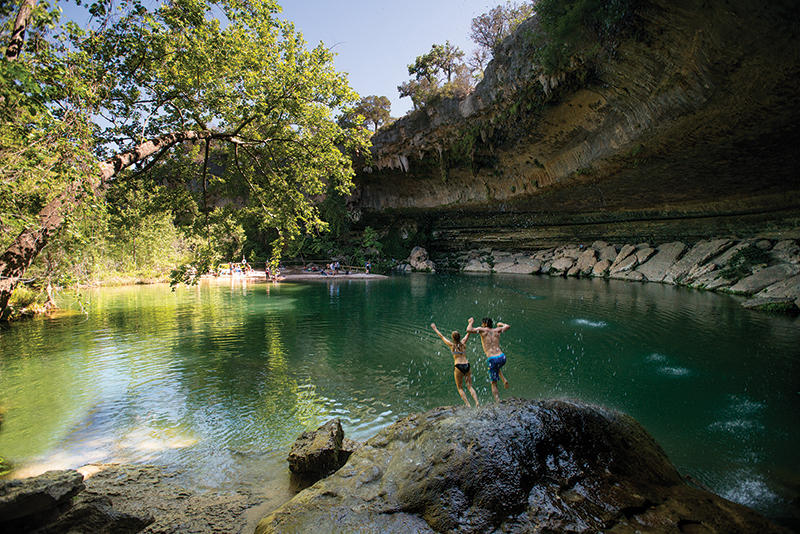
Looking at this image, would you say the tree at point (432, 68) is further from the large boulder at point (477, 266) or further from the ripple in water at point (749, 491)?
the ripple in water at point (749, 491)

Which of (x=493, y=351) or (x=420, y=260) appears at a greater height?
(x=420, y=260)

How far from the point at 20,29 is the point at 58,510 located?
4853 mm

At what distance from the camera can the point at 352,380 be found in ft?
24.3

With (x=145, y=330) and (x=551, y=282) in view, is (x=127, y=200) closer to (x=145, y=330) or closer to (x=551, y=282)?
(x=145, y=330)

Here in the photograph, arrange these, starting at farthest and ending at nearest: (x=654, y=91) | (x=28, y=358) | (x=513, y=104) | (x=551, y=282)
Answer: (x=551, y=282)
(x=513, y=104)
(x=654, y=91)
(x=28, y=358)

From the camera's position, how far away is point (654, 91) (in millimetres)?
13438

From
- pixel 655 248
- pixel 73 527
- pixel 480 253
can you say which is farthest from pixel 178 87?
pixel 480 253

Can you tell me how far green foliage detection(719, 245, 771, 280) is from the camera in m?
17.0

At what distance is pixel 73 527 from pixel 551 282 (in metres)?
24.0

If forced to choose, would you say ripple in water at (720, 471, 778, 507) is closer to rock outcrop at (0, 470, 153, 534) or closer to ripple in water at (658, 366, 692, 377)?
ripple in water at (658, 366, 692, 377)

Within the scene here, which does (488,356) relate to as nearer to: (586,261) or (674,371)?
(674,371)

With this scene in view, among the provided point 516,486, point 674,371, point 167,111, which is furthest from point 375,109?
point 516,486

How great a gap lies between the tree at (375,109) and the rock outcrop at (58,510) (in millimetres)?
34090

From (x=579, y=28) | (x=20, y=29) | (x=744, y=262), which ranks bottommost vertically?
(x=744, y=262)
